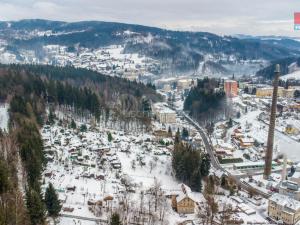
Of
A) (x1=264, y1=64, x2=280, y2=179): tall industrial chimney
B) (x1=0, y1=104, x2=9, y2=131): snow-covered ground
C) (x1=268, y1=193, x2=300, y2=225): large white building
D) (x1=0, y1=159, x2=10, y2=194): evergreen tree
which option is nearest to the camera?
(x1=0, y1=159, x2=10, y2=194): evergreen tree

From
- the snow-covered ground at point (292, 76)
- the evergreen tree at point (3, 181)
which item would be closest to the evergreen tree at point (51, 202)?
the evergreen tree at point (3, 181)

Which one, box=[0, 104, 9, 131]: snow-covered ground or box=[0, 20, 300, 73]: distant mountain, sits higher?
box=[0, 20, 300, 73]: distant mountain

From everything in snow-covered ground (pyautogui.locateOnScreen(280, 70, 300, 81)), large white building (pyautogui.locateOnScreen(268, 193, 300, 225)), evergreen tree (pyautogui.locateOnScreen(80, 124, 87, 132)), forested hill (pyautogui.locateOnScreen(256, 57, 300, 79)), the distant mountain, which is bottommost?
large white building (pyautogui.locateOnScreen(268, 193, 300, 225))

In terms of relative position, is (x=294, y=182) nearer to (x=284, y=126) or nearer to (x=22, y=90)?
(x=284, y=126)

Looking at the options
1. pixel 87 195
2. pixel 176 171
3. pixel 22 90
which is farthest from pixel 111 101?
pixel 87 195

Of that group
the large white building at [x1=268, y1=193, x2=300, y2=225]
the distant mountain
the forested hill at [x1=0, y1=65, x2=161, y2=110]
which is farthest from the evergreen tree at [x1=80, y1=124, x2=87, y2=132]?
the distant mountain

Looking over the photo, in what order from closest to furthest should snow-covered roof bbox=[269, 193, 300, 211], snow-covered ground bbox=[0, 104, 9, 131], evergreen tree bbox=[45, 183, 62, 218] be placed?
1. evergreen tree bbox=[45, 183, 62, 218]
2. snow-covered roof bbox=[269, 193, 300, 211]
3. snow-covered ground bbox=[0, 104, 9, 131]

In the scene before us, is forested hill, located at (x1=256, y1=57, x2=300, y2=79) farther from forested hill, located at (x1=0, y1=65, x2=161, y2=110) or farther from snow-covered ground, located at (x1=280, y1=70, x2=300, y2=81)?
forested hill, located at (x1=0, y1=65, x2=161, y2=110)

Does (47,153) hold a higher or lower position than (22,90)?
lower

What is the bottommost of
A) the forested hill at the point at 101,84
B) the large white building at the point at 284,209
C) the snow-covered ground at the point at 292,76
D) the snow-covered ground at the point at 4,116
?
the large white building at the point at 284,209

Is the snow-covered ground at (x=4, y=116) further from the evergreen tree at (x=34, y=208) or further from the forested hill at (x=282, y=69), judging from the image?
the forested hill at (x=282, y=69)

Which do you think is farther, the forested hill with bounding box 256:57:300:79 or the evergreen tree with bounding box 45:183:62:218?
the forested hill with bounding box 256:57:300:79
